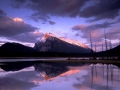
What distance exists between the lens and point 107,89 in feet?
55.1

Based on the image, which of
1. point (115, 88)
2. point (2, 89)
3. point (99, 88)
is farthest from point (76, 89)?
point (2, 89)

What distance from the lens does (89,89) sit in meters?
16.8

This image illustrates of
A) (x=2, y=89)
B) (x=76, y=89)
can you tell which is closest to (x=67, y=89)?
(x=76, y=89)

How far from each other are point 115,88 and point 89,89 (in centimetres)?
268

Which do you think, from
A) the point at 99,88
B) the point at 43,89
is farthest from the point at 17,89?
the point at 99,88

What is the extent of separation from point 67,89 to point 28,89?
3.89 meters

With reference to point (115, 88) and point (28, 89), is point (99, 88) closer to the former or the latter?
point (115, 88)

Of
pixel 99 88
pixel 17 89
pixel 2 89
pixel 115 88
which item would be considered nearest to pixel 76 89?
pixel 99 88

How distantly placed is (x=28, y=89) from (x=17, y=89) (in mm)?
1077

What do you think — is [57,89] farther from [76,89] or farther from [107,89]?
[107,89]

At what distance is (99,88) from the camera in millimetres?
17266

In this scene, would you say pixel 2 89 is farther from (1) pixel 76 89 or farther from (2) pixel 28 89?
(1) pixel 76 89

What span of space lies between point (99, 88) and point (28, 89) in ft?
23.2

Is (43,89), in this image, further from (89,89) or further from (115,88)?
(115,88)
